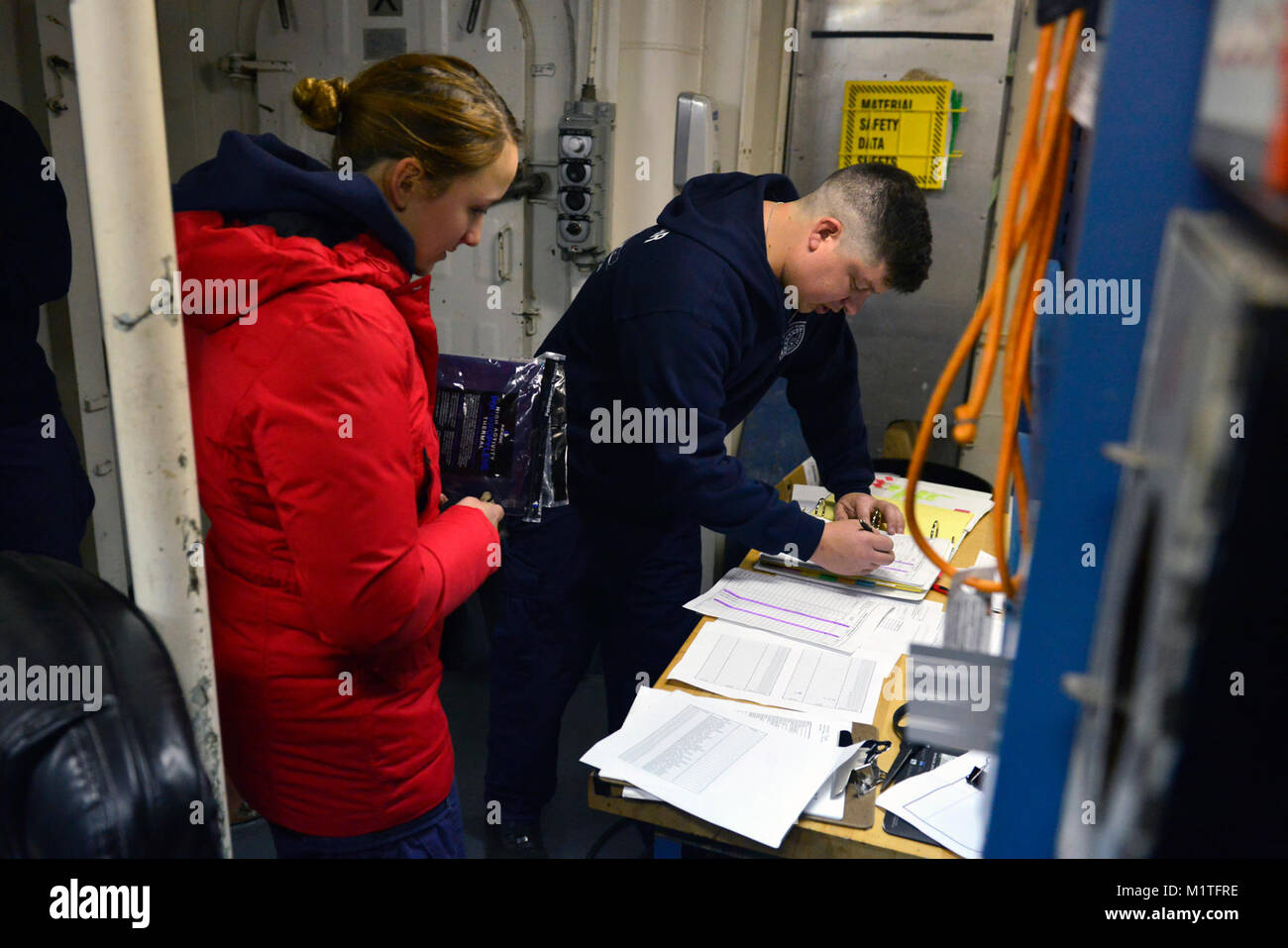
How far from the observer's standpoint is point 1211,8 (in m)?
0.49

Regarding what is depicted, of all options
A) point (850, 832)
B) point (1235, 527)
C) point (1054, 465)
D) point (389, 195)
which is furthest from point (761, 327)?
point (1235, 527)

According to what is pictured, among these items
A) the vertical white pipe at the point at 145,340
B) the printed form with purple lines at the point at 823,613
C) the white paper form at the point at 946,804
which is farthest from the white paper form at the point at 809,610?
the vertical white pipe at the point at 145,340

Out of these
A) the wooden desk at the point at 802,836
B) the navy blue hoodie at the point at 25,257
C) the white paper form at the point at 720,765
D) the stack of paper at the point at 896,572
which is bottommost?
the wooden desk at the point at 802,836

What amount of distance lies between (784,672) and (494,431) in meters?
0.66

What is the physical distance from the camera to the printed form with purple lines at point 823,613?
171cm

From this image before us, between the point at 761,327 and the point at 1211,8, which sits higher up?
the point at 1211,8

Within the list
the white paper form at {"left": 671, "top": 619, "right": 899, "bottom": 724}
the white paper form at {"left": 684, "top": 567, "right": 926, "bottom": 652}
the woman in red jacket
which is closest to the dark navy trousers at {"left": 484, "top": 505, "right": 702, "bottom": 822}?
the white paper form at {"left": 684, "top": 567, "right": 926, "bottom": 652}

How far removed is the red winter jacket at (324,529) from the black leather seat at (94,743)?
0.84 feet

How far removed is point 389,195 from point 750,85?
7.55 ft

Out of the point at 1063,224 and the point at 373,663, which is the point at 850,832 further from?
the point at 1063,224

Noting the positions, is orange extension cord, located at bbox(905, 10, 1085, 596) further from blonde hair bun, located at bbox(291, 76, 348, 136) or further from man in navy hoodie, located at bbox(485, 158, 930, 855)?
man in navy hoodie, located at bbox(485, 158, 930, 855)

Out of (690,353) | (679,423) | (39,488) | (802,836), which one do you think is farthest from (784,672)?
(39,488)

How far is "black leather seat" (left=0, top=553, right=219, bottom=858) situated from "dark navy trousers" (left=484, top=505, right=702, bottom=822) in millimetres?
1265

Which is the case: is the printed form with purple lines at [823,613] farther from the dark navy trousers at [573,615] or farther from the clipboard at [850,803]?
the clipboard at [850,803]
